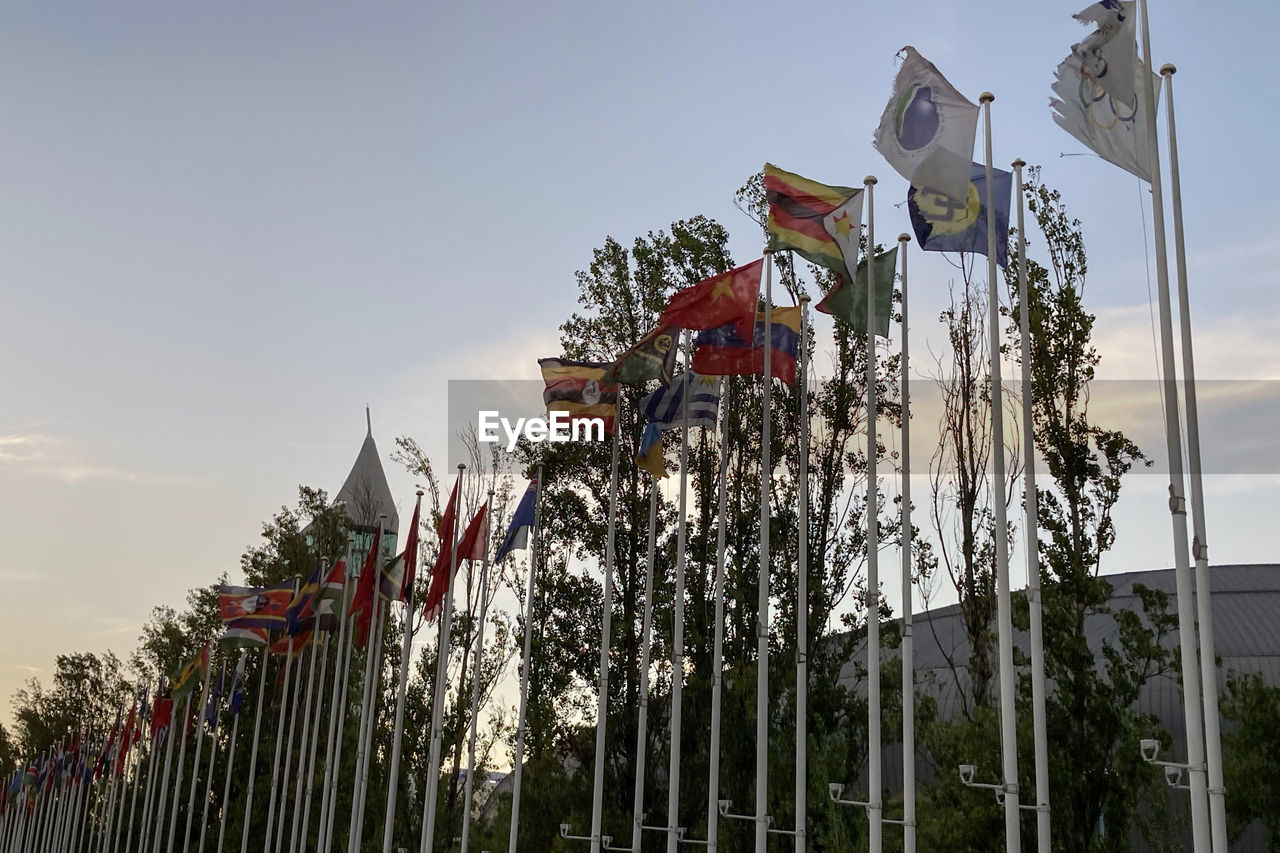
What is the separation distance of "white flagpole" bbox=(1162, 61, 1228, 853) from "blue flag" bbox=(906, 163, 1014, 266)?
2.87m

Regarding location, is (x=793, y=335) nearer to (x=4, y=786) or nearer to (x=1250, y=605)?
(x=1250, y=605)

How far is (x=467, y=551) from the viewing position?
2147 cm

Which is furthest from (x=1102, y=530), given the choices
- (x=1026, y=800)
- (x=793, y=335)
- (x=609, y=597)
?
(x=609, y=597)

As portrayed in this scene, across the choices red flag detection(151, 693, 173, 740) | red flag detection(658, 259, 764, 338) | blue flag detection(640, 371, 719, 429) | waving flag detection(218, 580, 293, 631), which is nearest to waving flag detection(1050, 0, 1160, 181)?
red flag detection(658, 259, 764, 338)

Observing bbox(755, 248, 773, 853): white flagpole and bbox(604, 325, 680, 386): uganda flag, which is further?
bbox(604, 325, 680, 386): uganda flag

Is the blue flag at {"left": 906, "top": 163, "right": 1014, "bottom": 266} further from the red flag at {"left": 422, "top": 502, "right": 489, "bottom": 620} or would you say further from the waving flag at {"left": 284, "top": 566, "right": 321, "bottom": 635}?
the waving flag at {"left": 284, "top": 566, "right": 321, "bottom": 635}

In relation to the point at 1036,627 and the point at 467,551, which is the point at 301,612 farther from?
the point at 1036,627

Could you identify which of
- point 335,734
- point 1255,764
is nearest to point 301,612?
point 335,734

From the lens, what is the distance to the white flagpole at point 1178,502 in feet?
31.2

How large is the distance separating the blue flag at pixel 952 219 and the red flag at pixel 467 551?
984cm

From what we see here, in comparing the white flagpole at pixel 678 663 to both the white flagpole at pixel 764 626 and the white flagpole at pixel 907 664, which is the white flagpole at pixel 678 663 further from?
the white flagpole at pixel 907 664

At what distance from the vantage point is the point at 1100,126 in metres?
11.8

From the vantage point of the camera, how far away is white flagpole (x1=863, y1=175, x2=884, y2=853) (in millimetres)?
13906

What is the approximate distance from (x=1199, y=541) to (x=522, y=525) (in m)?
13.0
